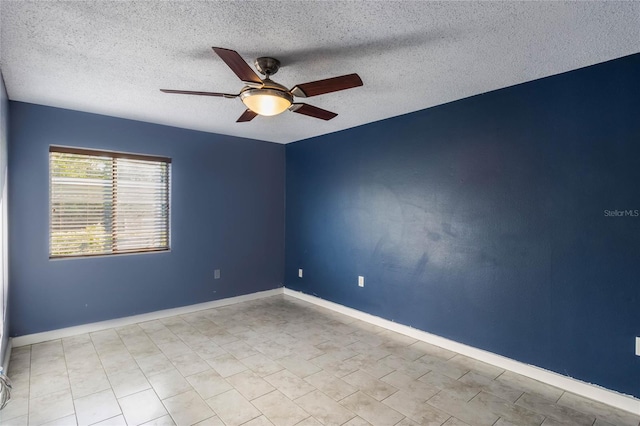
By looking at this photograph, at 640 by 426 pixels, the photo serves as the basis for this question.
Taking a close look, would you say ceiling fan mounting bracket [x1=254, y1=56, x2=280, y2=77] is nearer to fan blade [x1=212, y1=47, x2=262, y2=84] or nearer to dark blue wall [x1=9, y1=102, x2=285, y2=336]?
fan blade [x1=212, y1=47, x2=262, y2=84]

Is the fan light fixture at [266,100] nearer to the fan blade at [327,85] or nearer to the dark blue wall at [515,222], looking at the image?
the fan blade at [327,85]

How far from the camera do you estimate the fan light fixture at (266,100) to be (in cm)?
215

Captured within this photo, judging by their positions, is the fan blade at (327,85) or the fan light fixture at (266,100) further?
the fan light fixture at (266,100)

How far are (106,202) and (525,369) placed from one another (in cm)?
449

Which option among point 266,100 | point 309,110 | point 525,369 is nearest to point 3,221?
point 266,100

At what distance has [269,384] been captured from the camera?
2.49 meters

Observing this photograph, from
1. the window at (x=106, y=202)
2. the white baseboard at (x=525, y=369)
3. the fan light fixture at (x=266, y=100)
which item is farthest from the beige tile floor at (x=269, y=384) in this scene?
the fan light fixture at (x=266, y=100)

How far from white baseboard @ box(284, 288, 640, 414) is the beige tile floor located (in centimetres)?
6

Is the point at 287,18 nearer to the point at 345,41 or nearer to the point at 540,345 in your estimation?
the point at 345,41

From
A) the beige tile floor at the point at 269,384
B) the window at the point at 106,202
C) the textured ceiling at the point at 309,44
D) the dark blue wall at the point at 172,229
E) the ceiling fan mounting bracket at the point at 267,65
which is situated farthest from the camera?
the window at the point at 106,202

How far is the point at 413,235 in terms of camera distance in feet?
11.4

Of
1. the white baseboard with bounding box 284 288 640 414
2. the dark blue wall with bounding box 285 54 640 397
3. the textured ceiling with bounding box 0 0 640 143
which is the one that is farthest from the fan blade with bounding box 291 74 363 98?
the white baseboard with bounding box 284 288 640 414

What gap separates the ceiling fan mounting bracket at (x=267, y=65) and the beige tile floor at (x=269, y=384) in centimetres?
235

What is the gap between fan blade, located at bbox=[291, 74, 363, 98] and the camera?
200cm
